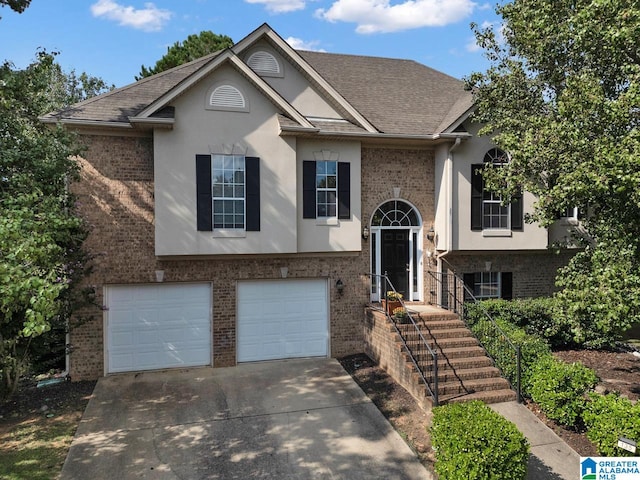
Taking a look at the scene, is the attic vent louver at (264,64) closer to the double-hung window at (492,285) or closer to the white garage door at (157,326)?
the white garage door at (157,326)

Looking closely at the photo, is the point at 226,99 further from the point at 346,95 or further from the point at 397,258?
the point at 397,258

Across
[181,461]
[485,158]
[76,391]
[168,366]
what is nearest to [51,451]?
[181,461]

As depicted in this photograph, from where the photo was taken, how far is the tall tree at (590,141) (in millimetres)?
6730

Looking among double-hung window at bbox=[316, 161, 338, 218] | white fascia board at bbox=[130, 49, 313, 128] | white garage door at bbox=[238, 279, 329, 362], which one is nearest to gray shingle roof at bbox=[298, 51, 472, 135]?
double-hung window at bbox=[316, 161, 338, 218]

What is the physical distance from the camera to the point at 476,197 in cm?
1205

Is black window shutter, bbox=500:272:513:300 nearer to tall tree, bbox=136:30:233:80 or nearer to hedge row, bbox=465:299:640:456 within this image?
hedge row, bbox=465:299:640:456

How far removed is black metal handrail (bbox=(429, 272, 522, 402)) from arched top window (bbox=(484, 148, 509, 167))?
3486 mm

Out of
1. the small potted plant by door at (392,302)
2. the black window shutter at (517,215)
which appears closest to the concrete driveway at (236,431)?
the small potted plant by door at (392,302)

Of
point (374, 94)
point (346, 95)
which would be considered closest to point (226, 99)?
point (346, 95)

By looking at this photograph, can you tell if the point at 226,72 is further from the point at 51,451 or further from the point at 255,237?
the point at 51,451

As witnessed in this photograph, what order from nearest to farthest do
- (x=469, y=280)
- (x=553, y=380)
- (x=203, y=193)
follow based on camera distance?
(x=553, y=380), (x=203, y=193), (x=469, y=280)

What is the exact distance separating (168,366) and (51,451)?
3959 millimetres

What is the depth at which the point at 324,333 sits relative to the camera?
11703 millimetres

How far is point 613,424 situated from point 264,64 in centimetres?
1101
